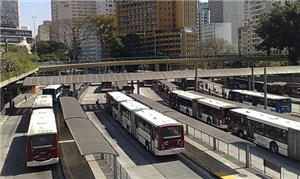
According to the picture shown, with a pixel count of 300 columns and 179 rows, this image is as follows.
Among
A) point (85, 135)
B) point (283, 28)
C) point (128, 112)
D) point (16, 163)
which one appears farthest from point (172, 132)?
point (283, 28)

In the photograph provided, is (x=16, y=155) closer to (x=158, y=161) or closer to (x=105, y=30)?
(x=158, y=161)

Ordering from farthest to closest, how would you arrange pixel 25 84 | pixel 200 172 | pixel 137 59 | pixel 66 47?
pixel 66 47 < pixel 137 59 < pixel 25 84 < pixel 200 172

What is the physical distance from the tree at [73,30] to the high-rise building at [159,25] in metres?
26.4

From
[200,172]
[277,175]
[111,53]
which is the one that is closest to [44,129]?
[200,172]

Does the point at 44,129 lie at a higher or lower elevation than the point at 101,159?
higher

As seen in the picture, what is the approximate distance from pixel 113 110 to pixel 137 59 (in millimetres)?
60241

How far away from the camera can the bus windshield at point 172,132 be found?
2670cm

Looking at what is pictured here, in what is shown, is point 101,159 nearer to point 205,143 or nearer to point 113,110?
point 205,143

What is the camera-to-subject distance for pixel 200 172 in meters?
24.1

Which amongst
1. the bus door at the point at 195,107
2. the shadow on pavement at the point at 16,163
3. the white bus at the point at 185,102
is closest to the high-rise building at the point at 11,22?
the white bus at the point at 185,102

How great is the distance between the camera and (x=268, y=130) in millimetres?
28969

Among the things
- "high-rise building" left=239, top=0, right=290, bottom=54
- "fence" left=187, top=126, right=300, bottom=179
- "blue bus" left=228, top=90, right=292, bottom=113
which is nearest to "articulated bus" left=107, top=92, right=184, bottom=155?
"fence" left=187, top=126, right=300, bottom=179

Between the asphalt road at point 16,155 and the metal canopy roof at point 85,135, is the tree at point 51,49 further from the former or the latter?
the metal canopy roof at point 85,135

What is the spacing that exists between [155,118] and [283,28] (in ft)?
211
